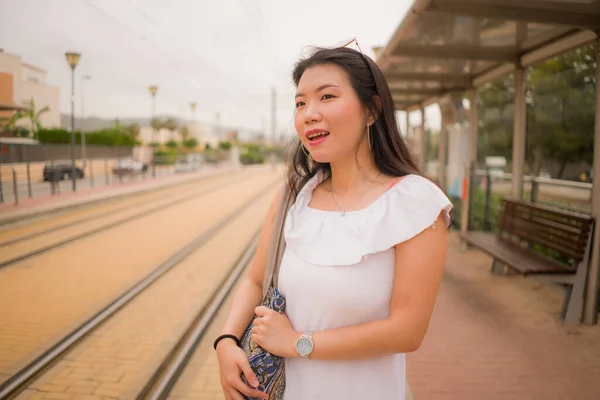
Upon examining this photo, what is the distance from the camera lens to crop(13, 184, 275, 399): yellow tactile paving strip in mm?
3482

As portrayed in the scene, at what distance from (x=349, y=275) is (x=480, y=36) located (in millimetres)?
4781

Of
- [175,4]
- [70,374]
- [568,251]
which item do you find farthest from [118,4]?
[568,251]

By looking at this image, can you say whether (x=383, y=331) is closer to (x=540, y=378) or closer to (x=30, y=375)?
(x=540, y=378)

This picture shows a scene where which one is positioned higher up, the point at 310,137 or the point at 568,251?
the point at 310,137

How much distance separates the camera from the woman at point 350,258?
4.61 feet

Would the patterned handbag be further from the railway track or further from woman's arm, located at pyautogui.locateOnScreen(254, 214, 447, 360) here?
the railway track

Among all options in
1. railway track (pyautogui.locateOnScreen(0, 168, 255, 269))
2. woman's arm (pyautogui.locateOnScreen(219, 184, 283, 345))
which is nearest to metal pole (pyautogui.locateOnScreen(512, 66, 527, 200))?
woman's arm (pyautogui.locateOnScreen(219, 184, 283, 345))

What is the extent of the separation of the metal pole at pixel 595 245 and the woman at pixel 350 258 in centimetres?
361

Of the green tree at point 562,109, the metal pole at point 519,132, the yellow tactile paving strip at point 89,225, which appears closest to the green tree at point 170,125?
the yellow tactile paving strip at point 89,225

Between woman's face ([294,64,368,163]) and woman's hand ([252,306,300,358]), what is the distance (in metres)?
0.51

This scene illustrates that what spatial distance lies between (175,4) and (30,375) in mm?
3239

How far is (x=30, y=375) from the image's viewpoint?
3.49 meters

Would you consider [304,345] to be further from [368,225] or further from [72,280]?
[72,280]

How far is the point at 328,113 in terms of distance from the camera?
1510 mm
